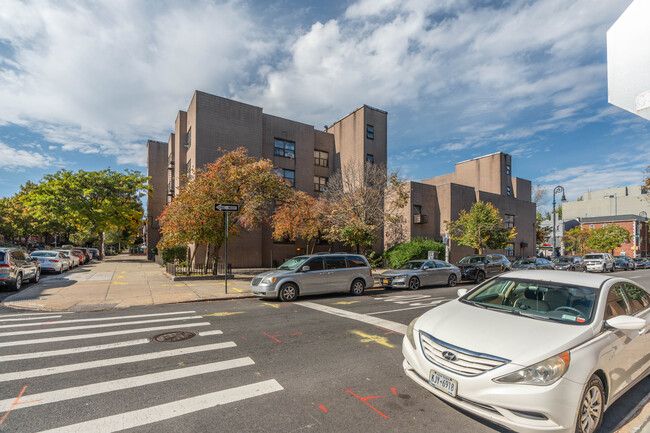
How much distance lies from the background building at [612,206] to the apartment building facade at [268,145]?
80.0m

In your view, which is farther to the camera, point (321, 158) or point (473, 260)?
point (321, 158)

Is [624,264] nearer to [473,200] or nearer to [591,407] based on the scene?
[473,200]

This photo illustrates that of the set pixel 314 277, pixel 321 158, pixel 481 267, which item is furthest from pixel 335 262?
pixel 321 158

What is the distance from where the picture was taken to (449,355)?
3.40m

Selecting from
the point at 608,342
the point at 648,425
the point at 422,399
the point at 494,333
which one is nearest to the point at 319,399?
the point at 422,399

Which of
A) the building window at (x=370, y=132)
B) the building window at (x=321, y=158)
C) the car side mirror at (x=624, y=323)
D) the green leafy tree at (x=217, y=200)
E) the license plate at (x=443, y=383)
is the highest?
the building window at (x=370, y=132)

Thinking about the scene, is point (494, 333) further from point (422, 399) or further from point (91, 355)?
point (91, 355)

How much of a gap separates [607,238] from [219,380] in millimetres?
65192

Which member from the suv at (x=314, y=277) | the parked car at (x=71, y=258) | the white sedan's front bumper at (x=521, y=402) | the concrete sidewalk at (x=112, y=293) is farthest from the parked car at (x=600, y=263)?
the parked car at (x=71, y=258)

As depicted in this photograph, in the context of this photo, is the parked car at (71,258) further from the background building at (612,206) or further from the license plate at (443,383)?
the background building at (612,206)

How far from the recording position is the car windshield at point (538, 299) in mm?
3814

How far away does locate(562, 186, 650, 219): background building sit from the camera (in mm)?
75312

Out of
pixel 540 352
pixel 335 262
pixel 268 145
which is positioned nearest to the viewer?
pixel 540 352

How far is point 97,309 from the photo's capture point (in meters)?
9.63
